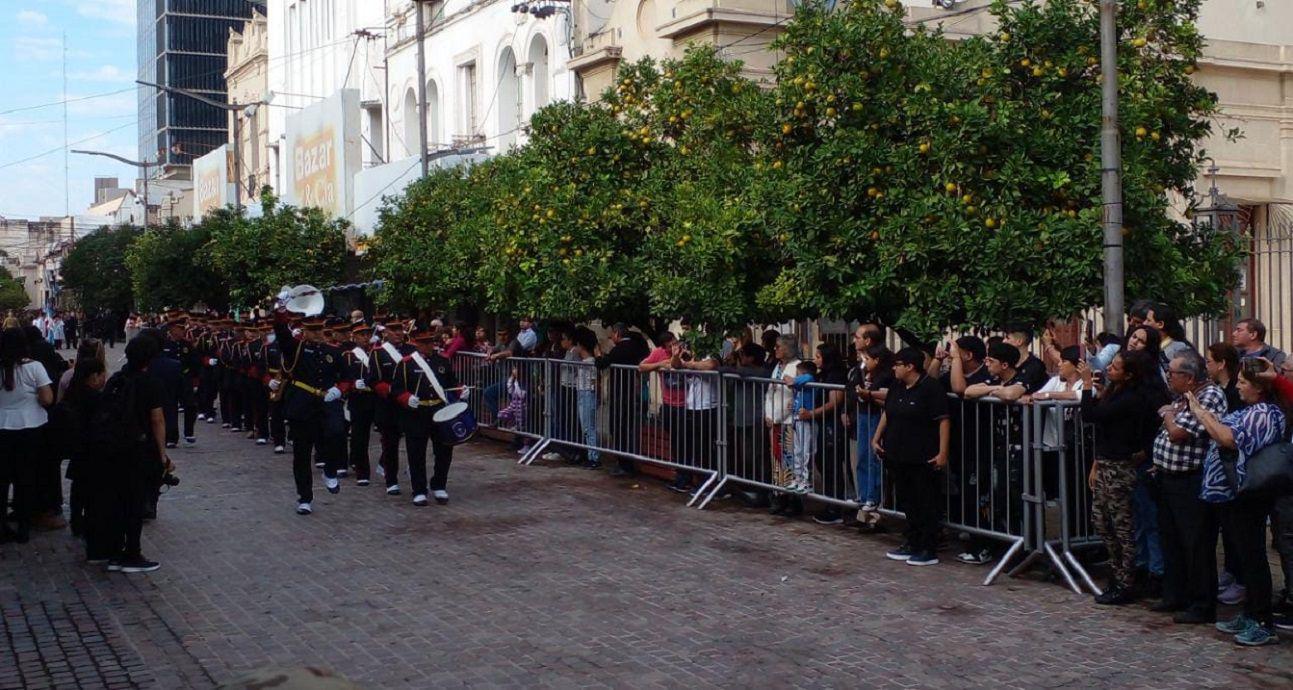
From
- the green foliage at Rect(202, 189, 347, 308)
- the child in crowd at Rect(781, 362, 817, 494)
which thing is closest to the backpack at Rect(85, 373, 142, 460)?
the child in crowd at Rect(781, 362, 817, 494)

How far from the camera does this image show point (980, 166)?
12055 mm

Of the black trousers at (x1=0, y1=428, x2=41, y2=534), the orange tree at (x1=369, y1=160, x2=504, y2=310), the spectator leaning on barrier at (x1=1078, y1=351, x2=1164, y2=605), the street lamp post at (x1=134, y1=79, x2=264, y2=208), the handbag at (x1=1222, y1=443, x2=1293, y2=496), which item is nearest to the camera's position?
the handbag at (x1=1222, y1=443, x2=1293, y2=496)

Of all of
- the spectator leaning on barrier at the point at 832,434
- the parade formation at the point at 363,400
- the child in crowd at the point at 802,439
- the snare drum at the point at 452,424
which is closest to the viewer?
the spectator leaning on barrier at the point at 832,434

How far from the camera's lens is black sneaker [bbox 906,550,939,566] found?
10.7 m

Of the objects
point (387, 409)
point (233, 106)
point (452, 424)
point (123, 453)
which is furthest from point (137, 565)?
point (233, 106)

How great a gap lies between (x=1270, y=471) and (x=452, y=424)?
7919 mm

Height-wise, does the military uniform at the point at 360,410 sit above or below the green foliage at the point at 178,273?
below

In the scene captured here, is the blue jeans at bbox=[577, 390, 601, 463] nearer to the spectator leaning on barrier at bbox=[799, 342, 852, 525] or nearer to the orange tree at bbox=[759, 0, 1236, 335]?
the orange tree at bbox=[759, 0, 1236, 335]

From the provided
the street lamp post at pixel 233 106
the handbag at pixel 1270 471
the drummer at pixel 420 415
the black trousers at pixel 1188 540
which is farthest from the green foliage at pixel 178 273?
the handbag at pixel 1270 471

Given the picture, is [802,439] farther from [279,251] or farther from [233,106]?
[233,106]

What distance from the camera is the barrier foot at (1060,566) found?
9667mm

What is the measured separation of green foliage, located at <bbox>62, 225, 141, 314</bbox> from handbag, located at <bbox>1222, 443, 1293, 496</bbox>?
53354 mm

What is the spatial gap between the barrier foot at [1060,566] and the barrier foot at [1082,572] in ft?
0.20

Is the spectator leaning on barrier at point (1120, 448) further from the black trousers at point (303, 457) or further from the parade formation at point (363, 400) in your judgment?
the black trousers at point (303, 457)
